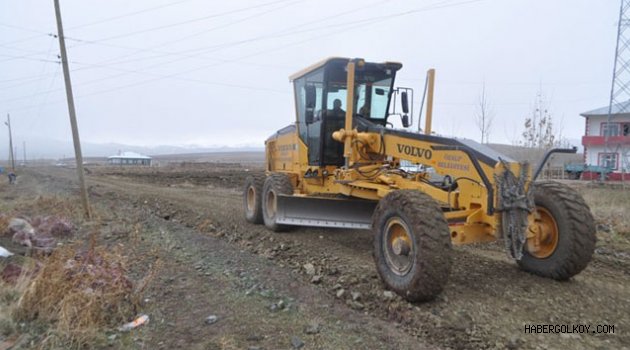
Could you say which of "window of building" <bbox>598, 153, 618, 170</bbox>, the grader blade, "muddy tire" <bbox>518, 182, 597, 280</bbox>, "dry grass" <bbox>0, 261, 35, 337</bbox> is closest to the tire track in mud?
"muddy tire" <bbox>518, 182, 597, 280</bbox>

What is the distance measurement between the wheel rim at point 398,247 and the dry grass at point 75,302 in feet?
9.21

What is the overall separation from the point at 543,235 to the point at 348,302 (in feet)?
7.70

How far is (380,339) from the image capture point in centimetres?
399

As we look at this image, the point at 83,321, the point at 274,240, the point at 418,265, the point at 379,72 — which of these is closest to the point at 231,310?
the point at 83,321

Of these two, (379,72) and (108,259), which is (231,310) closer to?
(108,259)

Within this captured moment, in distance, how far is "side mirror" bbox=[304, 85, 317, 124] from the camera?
26.4 ft

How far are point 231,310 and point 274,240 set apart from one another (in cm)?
348

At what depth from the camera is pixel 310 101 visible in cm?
819

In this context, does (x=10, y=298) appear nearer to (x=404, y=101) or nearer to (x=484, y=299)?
(x=484, y=299)

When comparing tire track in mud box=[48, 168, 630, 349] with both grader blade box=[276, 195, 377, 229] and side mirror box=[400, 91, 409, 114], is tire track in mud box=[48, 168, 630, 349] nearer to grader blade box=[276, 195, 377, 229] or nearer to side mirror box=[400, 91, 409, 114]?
grader blade box=[276, 195, 377, 229]

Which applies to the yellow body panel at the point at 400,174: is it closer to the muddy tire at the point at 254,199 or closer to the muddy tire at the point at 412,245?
the muddy tire at the point at 412,245

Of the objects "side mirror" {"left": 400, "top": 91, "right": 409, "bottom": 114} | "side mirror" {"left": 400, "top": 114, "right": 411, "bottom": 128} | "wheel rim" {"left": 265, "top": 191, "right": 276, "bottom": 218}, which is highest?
"side mirror" {"left": 400, "top": 91, "right": 409, "bottom": 114}

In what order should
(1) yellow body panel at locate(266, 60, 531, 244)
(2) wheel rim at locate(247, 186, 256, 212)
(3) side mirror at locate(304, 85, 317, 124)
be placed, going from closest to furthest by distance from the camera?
(1) yellow body panel at locate(266, 60, 531, 244)
(3) side mirror at locate(304, 85, 317, 124)
(2) wheel rim at locate(247, 186, 256, 212)

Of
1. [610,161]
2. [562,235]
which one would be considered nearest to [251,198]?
[562,235]
